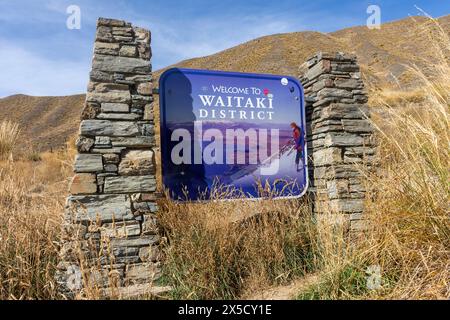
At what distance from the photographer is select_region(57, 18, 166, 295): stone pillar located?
10.2 feet

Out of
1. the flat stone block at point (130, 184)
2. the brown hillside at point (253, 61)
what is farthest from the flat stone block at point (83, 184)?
the brown hillside at point (253, 61)

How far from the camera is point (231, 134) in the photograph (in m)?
4.00

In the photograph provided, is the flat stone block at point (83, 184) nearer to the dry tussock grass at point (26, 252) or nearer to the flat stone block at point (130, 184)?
the flat stone block at point (130, 184)

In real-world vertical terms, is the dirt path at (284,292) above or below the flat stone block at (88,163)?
below

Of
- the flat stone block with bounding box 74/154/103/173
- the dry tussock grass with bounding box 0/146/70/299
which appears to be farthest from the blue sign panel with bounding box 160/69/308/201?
the dry tussock grass with bounding box 0/146/70/299

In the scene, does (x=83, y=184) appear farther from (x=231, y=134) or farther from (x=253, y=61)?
(x=253, y=61)

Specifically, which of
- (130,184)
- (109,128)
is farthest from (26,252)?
(109,128)

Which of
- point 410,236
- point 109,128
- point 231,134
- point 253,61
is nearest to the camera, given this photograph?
point 410,236

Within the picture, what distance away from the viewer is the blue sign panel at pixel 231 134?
3750 mm

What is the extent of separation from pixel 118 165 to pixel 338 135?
2.53m

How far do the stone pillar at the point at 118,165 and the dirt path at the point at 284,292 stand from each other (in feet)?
2.97

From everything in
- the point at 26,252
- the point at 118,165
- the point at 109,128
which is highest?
the point at 109,128

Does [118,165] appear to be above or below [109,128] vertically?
below

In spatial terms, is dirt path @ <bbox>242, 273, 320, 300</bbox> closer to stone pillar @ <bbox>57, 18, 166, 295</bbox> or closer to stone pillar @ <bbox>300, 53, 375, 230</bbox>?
stone pillar @ <bbox>57, 18, 166, 295</bbox>
